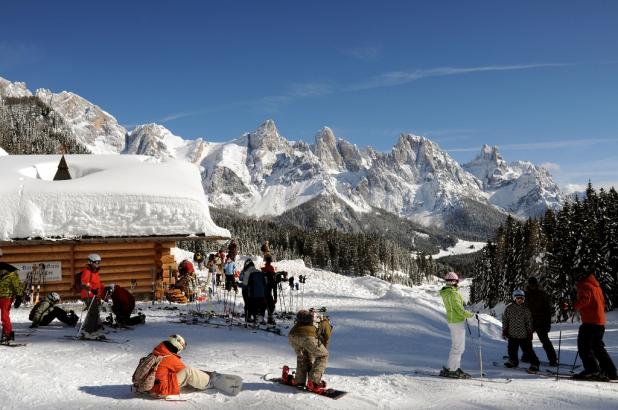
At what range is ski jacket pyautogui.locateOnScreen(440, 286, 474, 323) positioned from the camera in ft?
29.9

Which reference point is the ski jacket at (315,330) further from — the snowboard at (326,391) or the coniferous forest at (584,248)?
the coniferous forest at (584,248)

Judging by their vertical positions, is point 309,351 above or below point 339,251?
below

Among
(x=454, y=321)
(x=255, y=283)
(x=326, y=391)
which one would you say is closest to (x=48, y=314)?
(x=255, y=283)

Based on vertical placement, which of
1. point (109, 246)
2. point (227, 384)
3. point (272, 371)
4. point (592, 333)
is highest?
point (109, 246)

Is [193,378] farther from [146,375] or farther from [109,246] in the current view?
[109,246]

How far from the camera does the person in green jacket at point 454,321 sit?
9.20m

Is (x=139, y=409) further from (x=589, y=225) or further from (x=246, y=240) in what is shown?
(x=246, y=240)

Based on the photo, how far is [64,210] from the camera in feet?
62.1

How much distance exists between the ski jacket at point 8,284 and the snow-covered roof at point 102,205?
8.18 m

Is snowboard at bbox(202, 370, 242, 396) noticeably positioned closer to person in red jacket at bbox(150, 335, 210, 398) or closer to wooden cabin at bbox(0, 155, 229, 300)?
person in red jacket at bbox(150, 335, 210, 398)

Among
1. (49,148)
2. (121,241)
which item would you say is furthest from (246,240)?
(121,241)

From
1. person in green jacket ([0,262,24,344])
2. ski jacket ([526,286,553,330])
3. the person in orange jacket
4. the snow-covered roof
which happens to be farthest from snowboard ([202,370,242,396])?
the snow-covered roof

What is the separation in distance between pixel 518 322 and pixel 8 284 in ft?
36.5

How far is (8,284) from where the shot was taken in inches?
416
